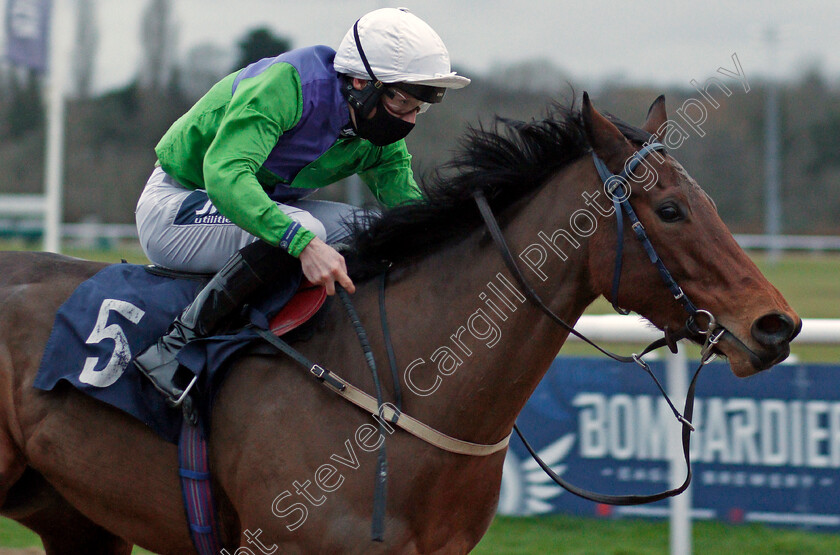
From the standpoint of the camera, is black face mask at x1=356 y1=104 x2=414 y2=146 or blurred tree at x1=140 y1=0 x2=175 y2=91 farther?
blurred tree at x1=140 y1=0 x2=175 y2=91

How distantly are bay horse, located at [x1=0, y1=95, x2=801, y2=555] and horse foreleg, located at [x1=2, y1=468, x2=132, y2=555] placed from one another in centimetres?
13

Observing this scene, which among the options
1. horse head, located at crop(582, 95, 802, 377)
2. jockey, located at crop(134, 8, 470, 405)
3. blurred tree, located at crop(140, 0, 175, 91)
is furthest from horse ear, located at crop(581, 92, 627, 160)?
blurred tree, located at crop(140, 0, 175, 91)

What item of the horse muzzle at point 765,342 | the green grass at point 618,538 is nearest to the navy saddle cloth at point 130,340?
the horse muzzle at point 765,342

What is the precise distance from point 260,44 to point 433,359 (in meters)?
13.1

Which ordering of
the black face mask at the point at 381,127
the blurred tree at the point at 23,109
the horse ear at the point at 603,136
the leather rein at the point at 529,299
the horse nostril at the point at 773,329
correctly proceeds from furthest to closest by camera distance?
the blurred tree at the point at 23,109 → the black face mask at the point at 381,127 → the horse ear at the point at 603,136 → the leather rein at the point at 529,299 → the horse nostril at the point at 773,329

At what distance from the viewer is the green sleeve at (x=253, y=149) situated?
7.74 ft

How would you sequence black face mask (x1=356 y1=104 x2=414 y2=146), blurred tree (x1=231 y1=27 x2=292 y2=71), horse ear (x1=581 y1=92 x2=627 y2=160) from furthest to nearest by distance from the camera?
1. blurred tree (x1=231 y1=27 x2=292 y2=71)
2. black face mask (x1=356 y1=104 x2=414 y2=146)
3. horse ear (x1=581 y1=92 x2=627 y2=160)

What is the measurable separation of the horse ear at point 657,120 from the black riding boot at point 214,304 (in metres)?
1.08

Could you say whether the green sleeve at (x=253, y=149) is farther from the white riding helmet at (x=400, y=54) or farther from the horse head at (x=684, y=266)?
the horse head at (x=684, y=266)

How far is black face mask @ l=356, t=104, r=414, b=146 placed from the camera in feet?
8.67

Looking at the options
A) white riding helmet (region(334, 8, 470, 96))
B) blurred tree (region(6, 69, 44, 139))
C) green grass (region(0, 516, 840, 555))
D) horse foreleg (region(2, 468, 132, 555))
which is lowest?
green grass (region(0, 516, 840, 555))

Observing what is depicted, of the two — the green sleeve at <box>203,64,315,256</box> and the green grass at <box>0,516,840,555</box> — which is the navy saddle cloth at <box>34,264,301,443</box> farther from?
the green grass at <box>0,516,840,555</box>

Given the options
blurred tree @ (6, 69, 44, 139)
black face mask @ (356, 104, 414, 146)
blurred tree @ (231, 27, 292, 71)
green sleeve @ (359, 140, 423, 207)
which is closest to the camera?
black face mask @ (356, 104, 414, 146)

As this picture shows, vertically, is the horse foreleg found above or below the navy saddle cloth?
below
